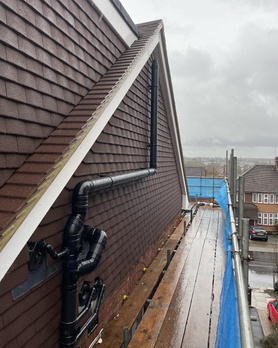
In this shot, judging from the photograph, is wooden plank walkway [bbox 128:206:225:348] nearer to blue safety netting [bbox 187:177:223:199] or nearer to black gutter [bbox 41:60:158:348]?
black gutter [bbox 41:60:158:348]

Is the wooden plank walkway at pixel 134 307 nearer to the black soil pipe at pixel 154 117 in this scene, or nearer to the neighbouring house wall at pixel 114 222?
the neighbouring house wall at pixel 114 222

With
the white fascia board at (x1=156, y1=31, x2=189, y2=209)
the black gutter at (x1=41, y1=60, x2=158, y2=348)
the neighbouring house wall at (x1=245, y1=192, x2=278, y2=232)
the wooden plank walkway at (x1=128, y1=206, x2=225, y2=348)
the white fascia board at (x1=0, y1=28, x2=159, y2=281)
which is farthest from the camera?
the neighbouring house wall at (x1=245, y1=192, x2=278, y2=232)

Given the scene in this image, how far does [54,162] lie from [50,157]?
0.41 ft

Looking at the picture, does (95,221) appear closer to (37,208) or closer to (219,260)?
(37,208)

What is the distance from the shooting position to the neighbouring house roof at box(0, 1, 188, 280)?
173 cm

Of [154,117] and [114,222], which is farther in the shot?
[154,117]

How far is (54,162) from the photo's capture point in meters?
2.24

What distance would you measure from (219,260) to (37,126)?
523 centimetres

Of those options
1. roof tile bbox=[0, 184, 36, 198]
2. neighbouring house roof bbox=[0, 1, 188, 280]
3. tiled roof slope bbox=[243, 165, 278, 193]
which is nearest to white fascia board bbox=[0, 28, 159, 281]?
neighbouring house roof bbox=[0, 1, 188, 280]

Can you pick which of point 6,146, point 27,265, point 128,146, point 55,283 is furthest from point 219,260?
point 6,146

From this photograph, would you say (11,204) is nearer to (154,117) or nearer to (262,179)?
(154,117)

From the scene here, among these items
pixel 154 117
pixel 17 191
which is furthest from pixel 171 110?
pixel 17 191

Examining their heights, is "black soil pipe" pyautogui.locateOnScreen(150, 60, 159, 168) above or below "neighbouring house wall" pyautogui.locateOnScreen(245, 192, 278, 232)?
above

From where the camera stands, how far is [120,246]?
441cm
